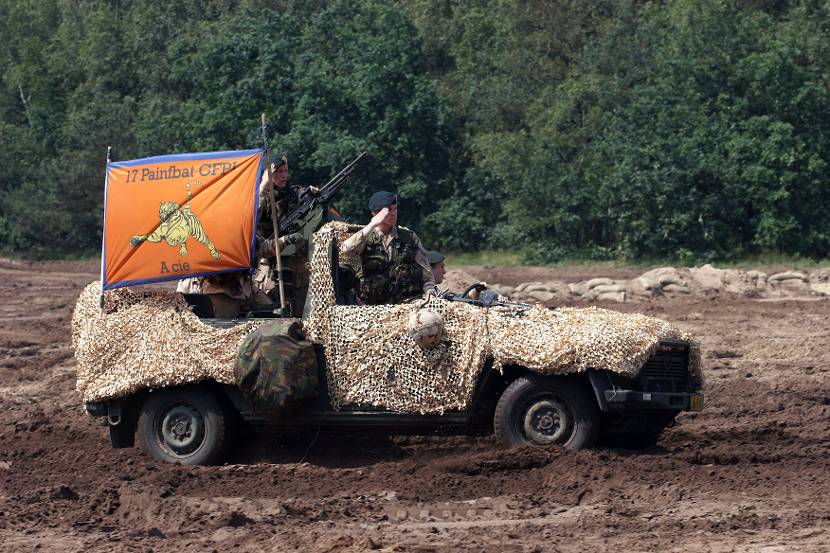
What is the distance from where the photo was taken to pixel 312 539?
7.73m

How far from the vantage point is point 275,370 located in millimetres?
9828

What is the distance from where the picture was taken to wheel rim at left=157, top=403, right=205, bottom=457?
10.4 metres

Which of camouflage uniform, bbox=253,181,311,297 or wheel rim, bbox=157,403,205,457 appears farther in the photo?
camouflage uniform, bbox=253,181,311,297

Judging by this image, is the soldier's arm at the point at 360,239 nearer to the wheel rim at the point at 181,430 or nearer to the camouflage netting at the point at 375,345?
the camouflage netting at the point at 375,345

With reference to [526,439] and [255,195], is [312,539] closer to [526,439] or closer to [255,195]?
[526,439]

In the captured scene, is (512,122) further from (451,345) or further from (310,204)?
(451,345)

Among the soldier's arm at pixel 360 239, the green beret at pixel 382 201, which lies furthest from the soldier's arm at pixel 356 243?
the green beret at pixel 382 201

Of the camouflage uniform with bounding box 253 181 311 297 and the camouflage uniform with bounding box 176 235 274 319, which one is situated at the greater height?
the camouflage uniform with bounding box 253 181 311 297

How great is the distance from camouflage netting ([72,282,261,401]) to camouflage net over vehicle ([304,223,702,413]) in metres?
0.72

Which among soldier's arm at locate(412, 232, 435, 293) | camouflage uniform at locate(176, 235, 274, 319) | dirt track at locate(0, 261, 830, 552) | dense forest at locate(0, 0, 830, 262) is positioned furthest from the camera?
dense forest at locate(0, 0, 830, 262)

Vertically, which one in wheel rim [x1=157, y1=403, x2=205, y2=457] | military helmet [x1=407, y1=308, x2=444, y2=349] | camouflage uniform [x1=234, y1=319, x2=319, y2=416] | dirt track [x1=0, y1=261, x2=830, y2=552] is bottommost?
dirt track [x1=0, y1=261, x2=830, y2=552]

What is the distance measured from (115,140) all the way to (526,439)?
115ft

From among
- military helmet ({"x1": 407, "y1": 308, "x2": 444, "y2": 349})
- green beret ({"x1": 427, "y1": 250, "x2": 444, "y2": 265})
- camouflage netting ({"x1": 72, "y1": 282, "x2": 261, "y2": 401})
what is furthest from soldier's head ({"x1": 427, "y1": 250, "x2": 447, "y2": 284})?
camouflage netting ({"x1": 72, "y1": 282, "x2": 261, "y2": 401})

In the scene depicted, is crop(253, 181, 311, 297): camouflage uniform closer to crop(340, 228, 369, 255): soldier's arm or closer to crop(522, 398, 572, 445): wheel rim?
crop(340, 228, 369, 255): soldier's arm
